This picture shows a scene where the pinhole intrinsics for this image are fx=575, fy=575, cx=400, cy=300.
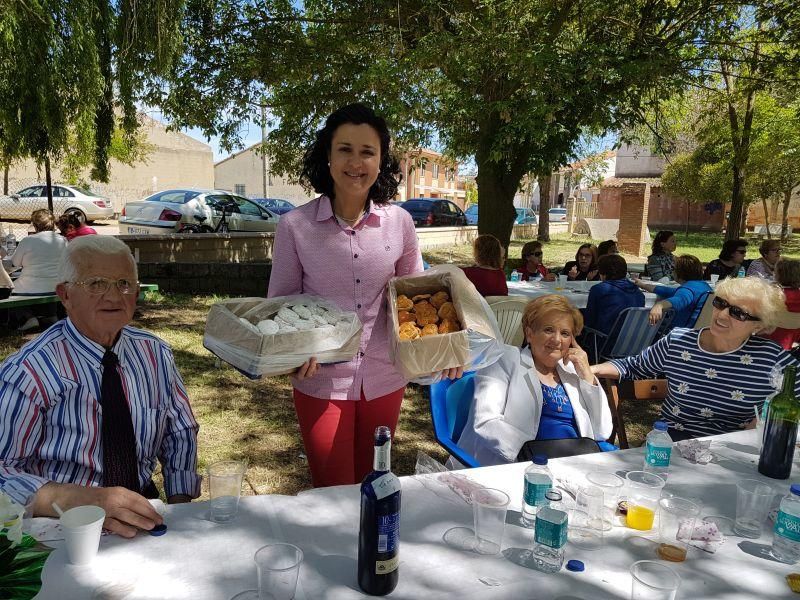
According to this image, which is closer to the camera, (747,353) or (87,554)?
(87,554)

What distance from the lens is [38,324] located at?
6.47 meters

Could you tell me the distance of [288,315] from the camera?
195 cm

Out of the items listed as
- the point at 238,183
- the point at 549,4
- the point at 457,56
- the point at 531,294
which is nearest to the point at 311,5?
the point at 457,56

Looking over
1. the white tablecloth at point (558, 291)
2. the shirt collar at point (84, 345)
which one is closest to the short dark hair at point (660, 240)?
the white tablecloth at point (558, 291)

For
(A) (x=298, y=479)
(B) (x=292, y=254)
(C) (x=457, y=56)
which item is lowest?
(A) (x=298, y=479)

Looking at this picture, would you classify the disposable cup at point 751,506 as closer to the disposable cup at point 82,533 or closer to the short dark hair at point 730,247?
the disposable cup at point 82,533

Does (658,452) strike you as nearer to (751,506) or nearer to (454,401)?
(751,506)

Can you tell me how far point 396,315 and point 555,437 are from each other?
114 centimetres

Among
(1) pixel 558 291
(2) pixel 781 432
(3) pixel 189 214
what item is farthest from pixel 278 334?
(3) pixel 189 214

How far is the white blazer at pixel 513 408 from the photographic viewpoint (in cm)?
248

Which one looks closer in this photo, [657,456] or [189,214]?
[657,456]

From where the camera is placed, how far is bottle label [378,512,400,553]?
50.0 inches

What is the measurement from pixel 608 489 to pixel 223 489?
1.13 m

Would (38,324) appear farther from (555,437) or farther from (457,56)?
(555,437)
